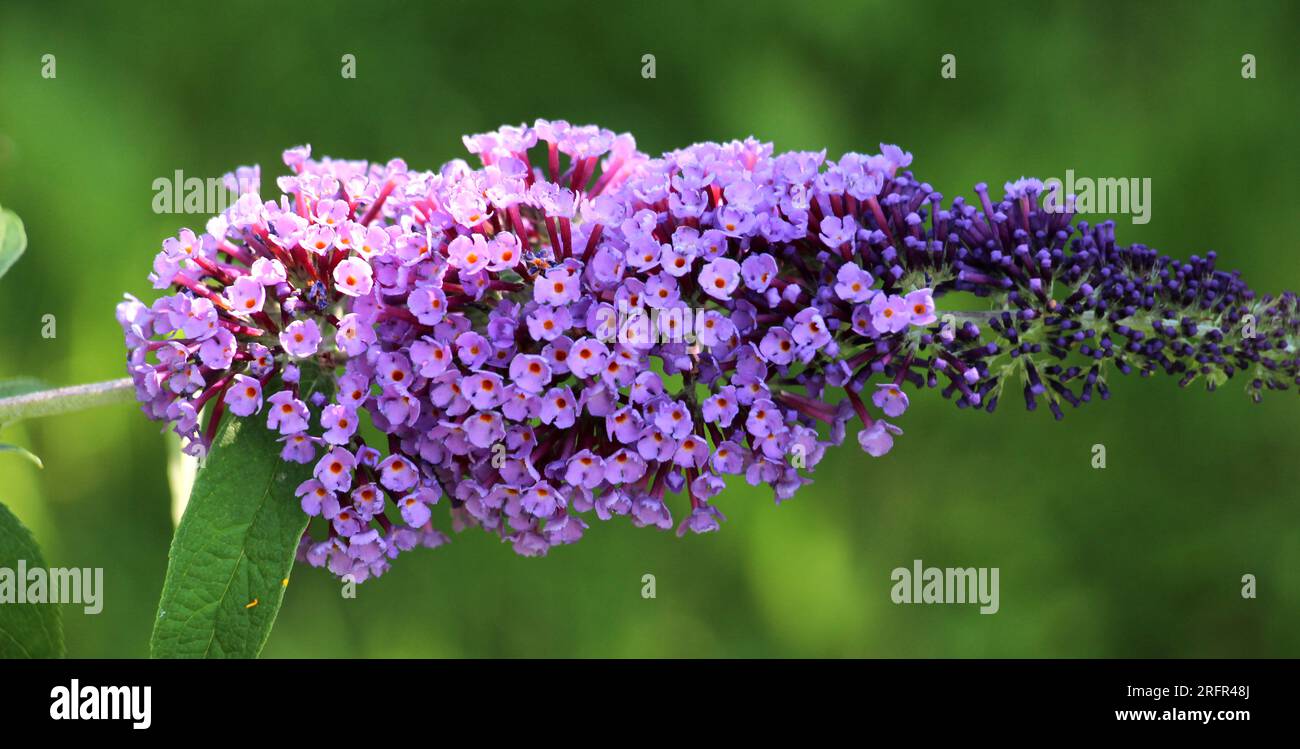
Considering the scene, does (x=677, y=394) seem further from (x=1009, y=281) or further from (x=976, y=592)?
(x=976, y=592)

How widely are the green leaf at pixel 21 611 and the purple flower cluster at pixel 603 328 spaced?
224mm

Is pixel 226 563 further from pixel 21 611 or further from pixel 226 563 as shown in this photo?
pixel 21 611

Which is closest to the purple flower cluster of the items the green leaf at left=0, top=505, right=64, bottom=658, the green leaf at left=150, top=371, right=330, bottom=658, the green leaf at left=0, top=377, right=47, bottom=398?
the green leaf at left=150, top=371, right=330, bottom=658

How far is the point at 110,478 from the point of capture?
283cm

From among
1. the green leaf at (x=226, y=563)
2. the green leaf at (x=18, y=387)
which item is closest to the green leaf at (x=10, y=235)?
the green leaf at (x=18, y=387)

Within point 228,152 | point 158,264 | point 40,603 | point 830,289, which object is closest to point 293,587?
point 228,152

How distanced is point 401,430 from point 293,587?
1.76 metres

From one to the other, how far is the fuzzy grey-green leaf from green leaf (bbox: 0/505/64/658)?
227 millimetres

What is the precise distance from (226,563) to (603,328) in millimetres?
471

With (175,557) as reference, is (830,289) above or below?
above

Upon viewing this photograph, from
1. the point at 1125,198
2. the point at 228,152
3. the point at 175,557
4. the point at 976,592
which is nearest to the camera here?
the point at 175,557

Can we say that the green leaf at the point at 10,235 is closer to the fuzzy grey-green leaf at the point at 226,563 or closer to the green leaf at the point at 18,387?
the green leaf at the point at 18,387

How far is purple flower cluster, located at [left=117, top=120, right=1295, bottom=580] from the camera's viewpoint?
122 cm

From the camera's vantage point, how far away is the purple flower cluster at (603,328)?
1.22m
